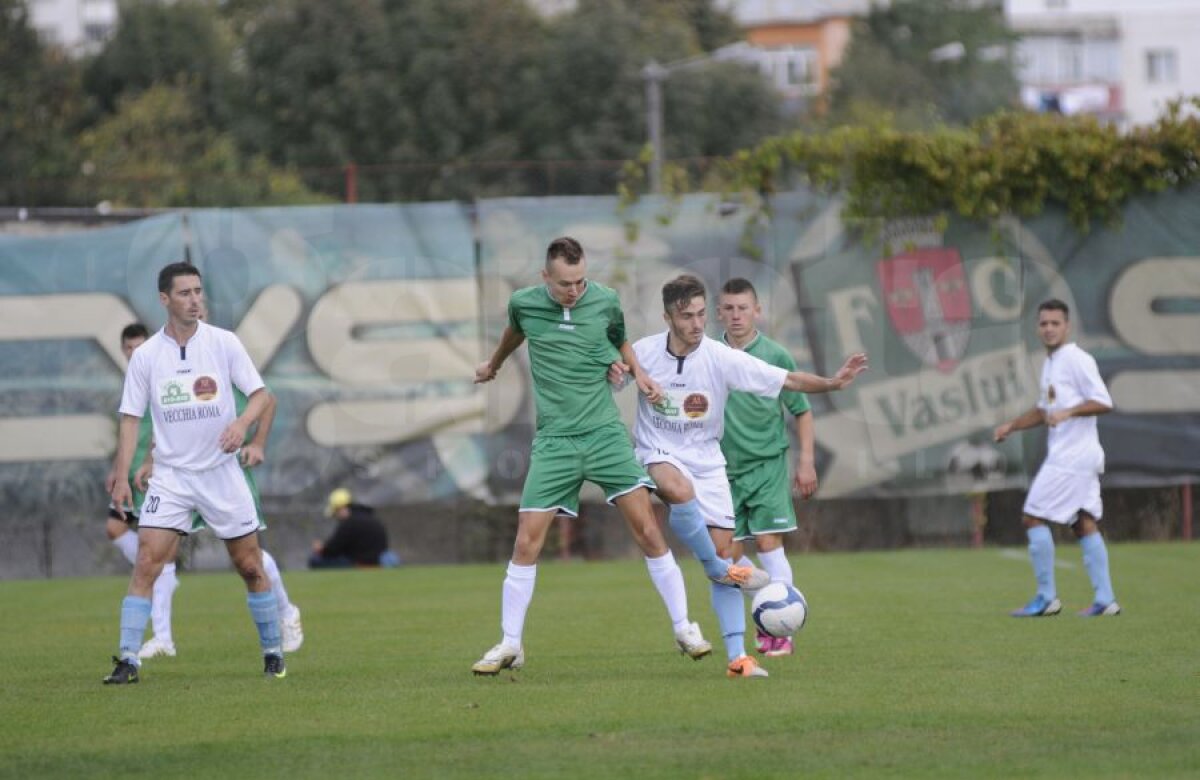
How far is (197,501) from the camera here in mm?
10492

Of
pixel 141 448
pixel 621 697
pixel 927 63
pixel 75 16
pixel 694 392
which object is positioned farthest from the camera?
pixel 75 16

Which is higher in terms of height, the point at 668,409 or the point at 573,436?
the point at 668,409

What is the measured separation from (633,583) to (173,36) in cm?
5142

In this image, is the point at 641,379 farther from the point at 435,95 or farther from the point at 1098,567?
the point at 435,95

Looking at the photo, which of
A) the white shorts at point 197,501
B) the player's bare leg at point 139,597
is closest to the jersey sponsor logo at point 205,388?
the white shorts at point 197,501

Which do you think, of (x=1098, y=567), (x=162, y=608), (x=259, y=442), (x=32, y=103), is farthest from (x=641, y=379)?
(x=32, y=103)

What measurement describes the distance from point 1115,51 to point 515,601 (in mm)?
100176

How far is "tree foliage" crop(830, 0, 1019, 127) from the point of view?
250 feet

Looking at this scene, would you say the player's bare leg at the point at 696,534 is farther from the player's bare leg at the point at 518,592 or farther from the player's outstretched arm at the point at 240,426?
the player's outstretched arm at the point at 240,426

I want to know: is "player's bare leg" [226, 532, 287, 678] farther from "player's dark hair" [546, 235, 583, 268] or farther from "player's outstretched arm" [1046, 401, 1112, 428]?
"player's outstretched arm" [1046, 401, 1112, 428]

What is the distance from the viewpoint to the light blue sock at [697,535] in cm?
1016

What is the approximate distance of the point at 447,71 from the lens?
5478 centimetres

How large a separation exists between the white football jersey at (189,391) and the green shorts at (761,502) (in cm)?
311

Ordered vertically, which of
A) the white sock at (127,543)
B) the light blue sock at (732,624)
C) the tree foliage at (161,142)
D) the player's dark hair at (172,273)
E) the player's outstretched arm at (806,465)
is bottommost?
the light blue sock at (732,624)
